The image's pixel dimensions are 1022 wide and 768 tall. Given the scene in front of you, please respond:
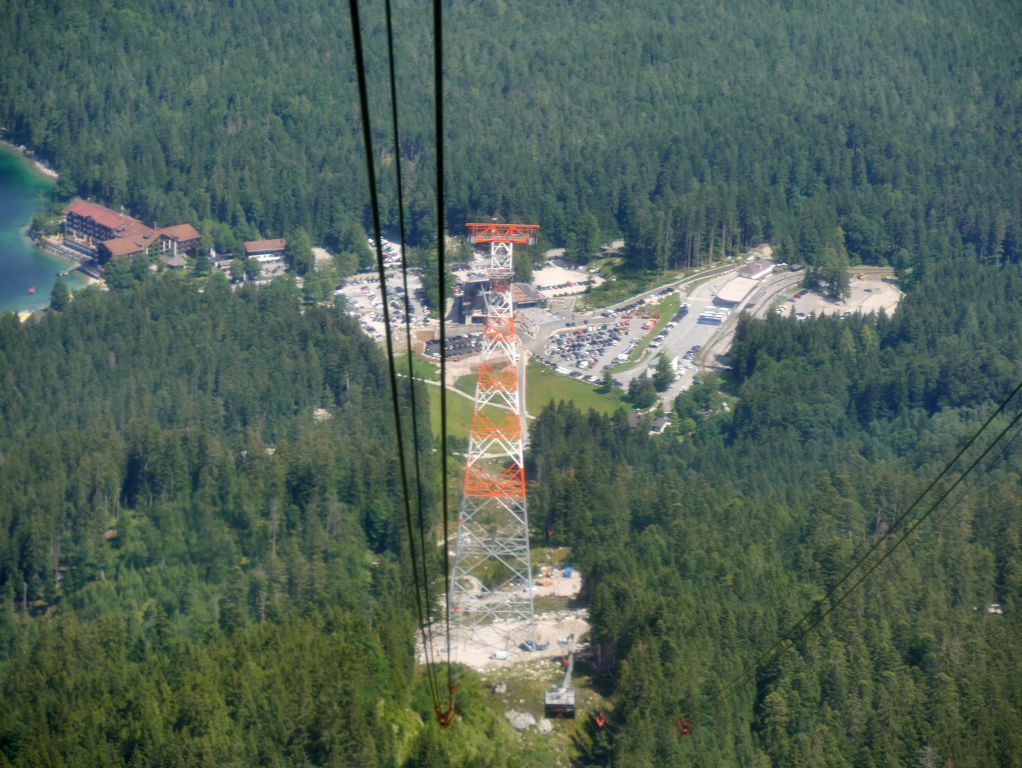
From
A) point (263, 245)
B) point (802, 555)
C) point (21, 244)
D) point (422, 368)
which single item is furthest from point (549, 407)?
point (21, 244)

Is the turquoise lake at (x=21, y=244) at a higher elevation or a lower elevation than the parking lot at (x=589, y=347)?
higher

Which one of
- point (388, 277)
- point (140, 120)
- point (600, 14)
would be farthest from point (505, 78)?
point (388, 277)

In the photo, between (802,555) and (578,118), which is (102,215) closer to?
(578,118)

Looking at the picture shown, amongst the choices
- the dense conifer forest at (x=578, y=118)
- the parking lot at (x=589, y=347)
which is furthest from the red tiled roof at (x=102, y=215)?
the parking lot at (x=589, y=347)

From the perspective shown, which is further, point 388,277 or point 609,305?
point 388,277

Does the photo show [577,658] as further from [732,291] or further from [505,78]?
[505,78]

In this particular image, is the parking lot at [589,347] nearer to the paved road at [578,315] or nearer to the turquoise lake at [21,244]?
the paved road at [578,315]
